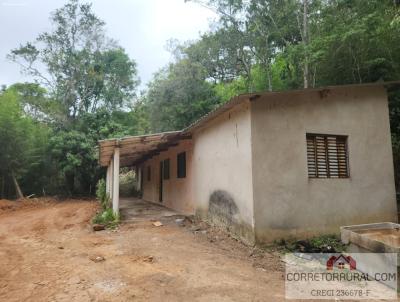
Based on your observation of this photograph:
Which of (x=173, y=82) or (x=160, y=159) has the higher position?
(x=173, y=82)

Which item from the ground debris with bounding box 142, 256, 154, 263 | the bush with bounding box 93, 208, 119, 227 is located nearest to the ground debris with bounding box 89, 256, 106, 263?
the ground debris with bounding box 142, 256, 154, 263

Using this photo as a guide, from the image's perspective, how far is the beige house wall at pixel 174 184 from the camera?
35.2 ft

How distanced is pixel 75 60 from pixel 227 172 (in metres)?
17.3

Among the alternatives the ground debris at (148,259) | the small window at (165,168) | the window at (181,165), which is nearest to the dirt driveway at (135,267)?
the ground debris at (148,259)

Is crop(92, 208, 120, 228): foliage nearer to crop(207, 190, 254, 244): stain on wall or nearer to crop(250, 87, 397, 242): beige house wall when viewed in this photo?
crop(207, 190, 254, 244): stain on wall

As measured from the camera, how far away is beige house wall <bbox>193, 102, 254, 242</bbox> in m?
6.36

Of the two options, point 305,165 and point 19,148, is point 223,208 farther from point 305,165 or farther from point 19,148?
point 19,148

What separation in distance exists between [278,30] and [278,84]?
2910 millimetres

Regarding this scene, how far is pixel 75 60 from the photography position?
2050cm

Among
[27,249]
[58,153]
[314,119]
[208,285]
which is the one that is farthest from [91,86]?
[208,285]

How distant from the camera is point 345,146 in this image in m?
6.88

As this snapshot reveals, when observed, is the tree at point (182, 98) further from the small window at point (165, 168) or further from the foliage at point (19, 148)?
Answer: the foliage at point (19, 148)

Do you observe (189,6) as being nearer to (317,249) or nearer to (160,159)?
Result: (160,159)

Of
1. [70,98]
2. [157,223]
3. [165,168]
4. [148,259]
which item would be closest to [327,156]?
[148,259]
